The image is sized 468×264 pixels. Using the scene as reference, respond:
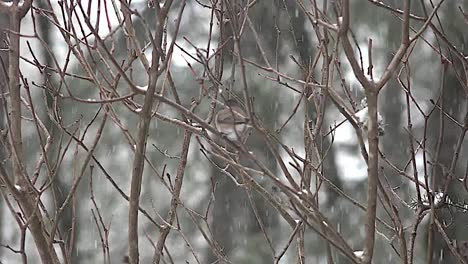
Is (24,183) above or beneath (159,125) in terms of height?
beneath

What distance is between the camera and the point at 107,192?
21.6 feet

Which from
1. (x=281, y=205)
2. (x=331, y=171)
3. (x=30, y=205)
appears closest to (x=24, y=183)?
(x=30, y=205)

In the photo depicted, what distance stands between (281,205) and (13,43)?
3.13ft

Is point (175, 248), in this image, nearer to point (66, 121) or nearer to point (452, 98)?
point (66, 121)

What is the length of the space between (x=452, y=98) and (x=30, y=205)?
3.69 meters

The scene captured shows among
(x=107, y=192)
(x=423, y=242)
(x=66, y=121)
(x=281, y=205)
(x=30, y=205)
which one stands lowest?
(x=281, y=205)

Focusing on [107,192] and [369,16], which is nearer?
[369,16]

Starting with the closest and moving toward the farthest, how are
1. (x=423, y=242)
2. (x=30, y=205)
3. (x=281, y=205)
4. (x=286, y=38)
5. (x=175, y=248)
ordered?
(x=281, y=205), (x=30, y=205), (x=423, y=242), (x=286, y=38), (x=175, y=248)

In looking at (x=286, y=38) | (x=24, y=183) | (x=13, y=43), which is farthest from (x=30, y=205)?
(x=286, y=38)

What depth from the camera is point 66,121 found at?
6.40 metres

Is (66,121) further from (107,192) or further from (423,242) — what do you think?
(423,242)

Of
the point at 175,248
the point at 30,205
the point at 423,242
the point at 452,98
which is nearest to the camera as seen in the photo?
the point at 30,205

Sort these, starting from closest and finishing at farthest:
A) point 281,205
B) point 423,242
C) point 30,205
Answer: point 281,205
point 30,205
point 423,242

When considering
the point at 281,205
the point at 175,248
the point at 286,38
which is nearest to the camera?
the point at 281,205
